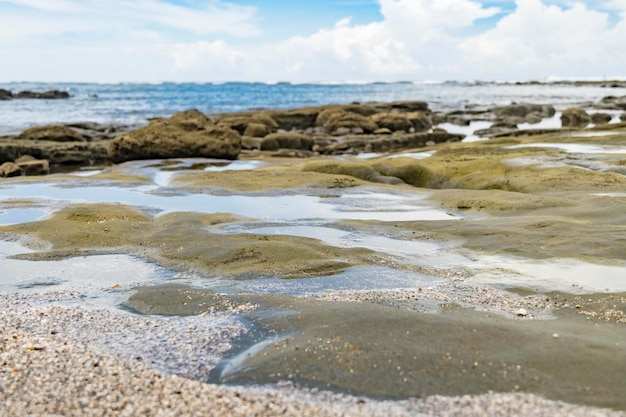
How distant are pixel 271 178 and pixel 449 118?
3188 centimetres

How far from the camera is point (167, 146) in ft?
72.7

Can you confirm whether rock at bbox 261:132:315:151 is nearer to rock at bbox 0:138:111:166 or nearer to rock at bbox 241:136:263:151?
rock at bbox 241:136:263:151

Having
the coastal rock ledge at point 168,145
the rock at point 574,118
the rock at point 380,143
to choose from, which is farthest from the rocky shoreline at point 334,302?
the rock at point 574,118

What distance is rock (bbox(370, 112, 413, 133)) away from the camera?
37438 mm

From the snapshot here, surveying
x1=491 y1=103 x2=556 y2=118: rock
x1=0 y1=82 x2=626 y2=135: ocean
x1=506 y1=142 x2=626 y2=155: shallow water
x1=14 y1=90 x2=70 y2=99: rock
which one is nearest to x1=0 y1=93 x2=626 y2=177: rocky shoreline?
x1=491 y1=103 x2=556 y2=118: rock

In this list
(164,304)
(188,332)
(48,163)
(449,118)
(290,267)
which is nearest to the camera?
(188,332)

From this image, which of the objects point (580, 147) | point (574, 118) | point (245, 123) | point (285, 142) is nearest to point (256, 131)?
point (245, 123)

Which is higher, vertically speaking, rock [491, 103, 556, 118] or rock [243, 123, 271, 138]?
rock [491, 103, 556, 118]

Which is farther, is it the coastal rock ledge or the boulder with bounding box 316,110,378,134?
the boulder with bounding box 316,110,378,134

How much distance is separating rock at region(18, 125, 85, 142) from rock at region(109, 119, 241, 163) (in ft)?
16.9

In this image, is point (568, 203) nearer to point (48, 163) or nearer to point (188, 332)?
point (188, 332)

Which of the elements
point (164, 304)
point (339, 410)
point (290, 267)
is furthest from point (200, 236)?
point (339, 410)

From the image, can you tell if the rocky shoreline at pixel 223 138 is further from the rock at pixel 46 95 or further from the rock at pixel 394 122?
the rock at pixel 46 95

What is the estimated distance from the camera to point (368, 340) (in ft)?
15.6
